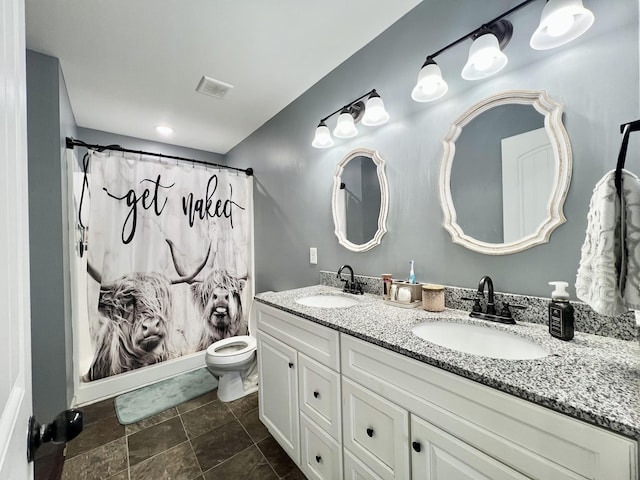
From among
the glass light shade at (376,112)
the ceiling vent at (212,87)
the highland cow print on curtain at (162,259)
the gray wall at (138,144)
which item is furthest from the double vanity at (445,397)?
the gray wall at (138,144)

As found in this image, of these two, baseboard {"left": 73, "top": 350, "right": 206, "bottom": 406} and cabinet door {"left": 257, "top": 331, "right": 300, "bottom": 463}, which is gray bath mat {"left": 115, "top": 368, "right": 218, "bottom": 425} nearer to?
baseboard {"left": 73, "top": 350, "right": 206, "bottom": 406}

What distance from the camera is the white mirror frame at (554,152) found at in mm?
943

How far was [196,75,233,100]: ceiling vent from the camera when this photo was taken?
184 cm

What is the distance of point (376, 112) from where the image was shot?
4.64 ft

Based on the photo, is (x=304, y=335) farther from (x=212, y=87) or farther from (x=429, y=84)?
(x=212, y=87)

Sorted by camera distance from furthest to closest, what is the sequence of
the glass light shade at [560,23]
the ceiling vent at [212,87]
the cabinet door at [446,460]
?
the ceiling vent at [212,87] → the glass light shade at [560,23] → the cabinet door at [446,460]

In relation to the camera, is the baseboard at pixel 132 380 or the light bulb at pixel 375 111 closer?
the light bulb at pixel 375 111

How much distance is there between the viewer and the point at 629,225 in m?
0.57

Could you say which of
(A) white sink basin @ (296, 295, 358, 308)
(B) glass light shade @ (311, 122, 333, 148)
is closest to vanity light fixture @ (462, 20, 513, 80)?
(B) glass light shade @ (311, 122, 333, 148)

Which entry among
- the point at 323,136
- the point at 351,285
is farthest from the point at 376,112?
the point at 351,285

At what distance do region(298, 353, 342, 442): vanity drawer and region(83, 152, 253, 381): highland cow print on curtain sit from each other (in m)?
1.59

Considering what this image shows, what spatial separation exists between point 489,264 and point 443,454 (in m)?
0.75

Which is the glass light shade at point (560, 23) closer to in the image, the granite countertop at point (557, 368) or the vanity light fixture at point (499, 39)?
the vanity light fixture at point (499, 39)

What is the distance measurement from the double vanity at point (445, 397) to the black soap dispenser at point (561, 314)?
31mm
